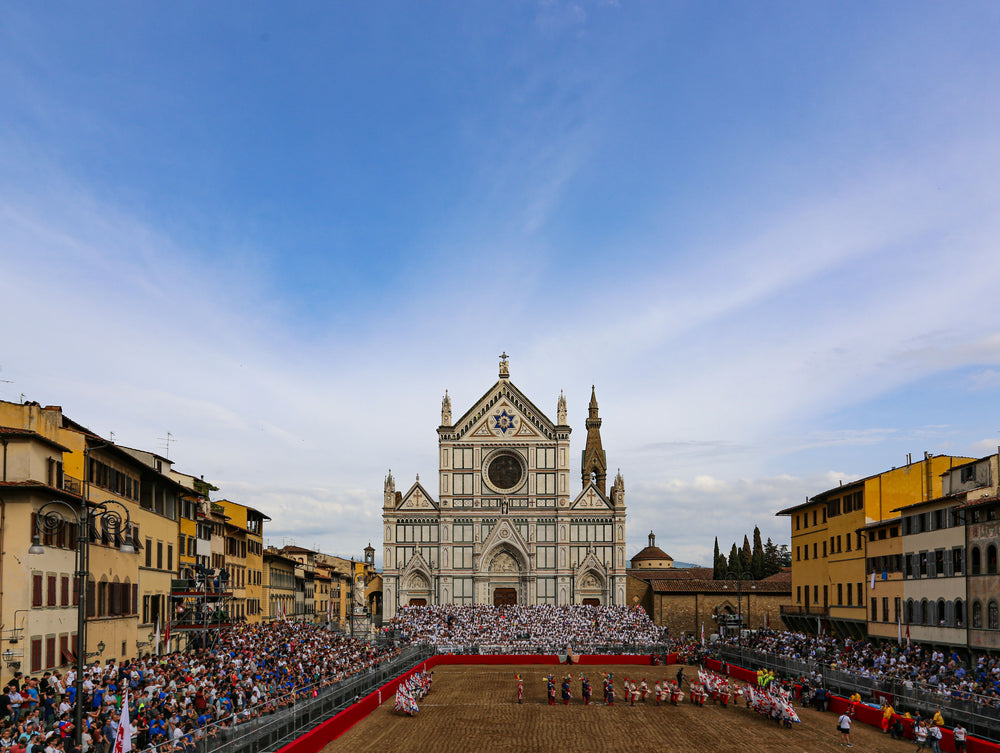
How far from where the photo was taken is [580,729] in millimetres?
38406

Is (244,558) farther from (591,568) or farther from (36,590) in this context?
(36,590)

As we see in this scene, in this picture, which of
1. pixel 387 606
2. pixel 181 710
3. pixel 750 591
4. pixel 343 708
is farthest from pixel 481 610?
pixel 181 710

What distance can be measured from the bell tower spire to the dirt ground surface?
77.2m

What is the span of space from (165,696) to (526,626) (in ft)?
173

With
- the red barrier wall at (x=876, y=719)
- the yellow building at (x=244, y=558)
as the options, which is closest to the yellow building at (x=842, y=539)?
the red barrier wall at (x=876, y=719)

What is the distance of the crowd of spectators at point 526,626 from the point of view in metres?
72.7

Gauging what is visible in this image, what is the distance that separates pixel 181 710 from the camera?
2789 cm

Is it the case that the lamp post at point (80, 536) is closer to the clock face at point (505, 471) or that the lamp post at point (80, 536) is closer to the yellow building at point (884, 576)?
the yellow building at point (884, 576)

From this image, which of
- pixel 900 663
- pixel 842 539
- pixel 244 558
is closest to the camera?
pixel 900 663

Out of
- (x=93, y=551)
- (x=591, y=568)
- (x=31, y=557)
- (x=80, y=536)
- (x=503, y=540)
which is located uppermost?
(x=80, y=536)

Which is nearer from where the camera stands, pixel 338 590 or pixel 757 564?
pixel 757 564

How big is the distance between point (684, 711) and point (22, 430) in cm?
3019

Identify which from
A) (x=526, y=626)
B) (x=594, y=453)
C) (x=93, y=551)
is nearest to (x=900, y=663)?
(x=93, y=551)

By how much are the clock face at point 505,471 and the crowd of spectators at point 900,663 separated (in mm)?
31549
